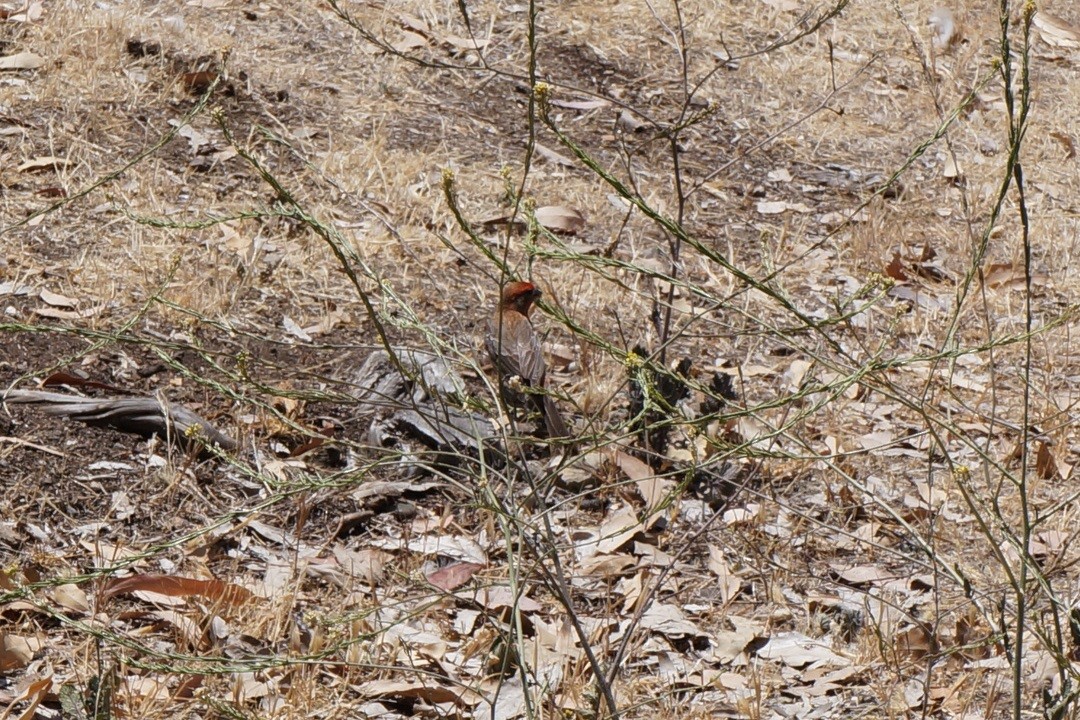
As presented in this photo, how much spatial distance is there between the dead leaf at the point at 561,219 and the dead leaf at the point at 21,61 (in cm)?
280

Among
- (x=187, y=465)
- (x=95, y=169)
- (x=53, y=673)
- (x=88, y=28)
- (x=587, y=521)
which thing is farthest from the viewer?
(x=88, y=28)

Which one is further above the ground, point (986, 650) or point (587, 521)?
point (986, 650)

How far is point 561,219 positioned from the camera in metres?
6.55

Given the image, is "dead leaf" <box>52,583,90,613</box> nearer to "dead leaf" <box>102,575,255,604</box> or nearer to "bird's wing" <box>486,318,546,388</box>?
"dead leaf" <box>102,575,255,604</box>

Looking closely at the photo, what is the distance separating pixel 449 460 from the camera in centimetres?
468

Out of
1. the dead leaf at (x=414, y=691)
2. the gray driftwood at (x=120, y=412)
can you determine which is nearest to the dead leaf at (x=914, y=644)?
the dead leaf at (x=414, y=691)

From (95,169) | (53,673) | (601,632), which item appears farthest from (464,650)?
(95,169)

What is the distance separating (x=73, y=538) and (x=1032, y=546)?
325 cm

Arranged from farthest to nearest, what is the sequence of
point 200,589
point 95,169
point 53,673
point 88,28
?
point 88,28 → point 95,169 → point 200,589 → point 53,673

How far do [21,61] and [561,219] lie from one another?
9.86 feet

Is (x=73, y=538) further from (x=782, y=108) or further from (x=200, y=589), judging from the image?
(x=782, y=108)

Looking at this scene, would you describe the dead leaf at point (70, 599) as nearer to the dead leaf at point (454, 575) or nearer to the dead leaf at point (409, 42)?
the dead leaf at point (454, 575)

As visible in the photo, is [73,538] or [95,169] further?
[95,169]

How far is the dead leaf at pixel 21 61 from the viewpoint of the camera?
22.4ft
